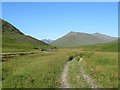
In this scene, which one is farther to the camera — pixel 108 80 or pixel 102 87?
pixel 108 80

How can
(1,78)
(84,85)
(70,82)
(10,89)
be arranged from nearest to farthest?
1. (10,89)
2. (84,85)
3. (70,82)
4. (1,78)

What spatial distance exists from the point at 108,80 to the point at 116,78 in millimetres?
1505

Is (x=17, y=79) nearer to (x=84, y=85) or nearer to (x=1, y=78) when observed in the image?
(x=1, y=78)

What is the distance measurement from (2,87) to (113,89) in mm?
9925

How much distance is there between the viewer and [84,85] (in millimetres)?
27375

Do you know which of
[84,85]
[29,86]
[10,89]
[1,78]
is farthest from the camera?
[1,78]

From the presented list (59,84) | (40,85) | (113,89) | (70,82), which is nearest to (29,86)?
(40,85)

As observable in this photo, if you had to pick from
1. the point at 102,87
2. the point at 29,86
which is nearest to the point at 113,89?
the point at 102,87

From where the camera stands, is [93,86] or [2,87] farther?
[93,86]

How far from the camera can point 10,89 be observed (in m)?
23.7

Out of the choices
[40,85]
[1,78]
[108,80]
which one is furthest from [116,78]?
[1,78]

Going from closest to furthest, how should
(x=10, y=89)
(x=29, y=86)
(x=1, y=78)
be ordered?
(x=10, y=89), (x=29, y=86), (x=1, y=78)

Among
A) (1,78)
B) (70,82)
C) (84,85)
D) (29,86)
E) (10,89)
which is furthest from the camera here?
(1,78)

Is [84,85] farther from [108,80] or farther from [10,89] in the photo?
[10,89]
